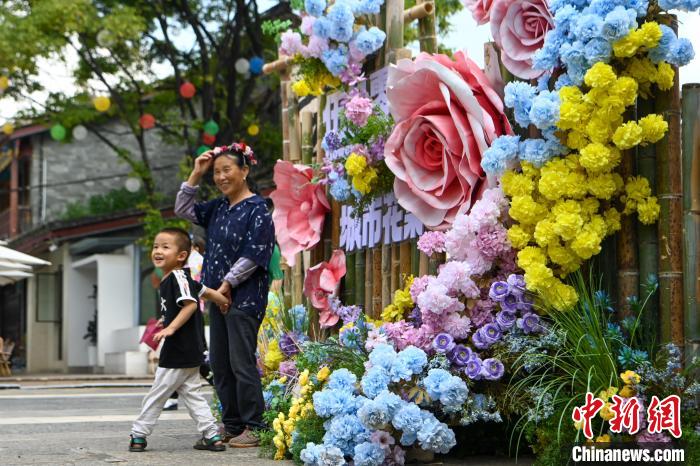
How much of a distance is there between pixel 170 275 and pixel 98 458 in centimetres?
113

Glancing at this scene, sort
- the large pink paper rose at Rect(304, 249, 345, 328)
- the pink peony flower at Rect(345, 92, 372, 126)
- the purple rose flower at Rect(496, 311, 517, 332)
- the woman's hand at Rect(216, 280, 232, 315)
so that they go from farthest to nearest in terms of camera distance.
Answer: the large pink paper rose at Rect(304, 249, 345, 328)
the pink peony flower at Rect(345, 92, 372, 126)
the woman's hand at Rect(216, 280, 232, 315)
the purple rose flower at Rect(496, 311, 517, 332)

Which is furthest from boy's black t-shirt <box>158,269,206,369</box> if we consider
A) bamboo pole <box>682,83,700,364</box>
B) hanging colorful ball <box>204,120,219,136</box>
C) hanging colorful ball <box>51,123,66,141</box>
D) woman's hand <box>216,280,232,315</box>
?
hanging colorful ball <box>51,123,66,141</box>

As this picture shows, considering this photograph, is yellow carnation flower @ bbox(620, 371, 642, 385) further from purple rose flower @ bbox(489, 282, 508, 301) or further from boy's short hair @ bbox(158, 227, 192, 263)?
boy's short hair @ bbox(158, 227, 192, 263)

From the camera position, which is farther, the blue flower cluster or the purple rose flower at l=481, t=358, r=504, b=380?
the purple rose flower at l=481, t=358, r=504, b=380

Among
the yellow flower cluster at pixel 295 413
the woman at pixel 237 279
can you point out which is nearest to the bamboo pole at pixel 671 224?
the yellow flower cluster at pixel 295 413

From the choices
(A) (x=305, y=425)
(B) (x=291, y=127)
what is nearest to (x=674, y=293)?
(A) (x=305, y=425)

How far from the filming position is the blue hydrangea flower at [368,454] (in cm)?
495

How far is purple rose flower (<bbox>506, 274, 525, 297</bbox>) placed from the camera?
5.20 metres

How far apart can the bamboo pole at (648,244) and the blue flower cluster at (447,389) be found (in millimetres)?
895

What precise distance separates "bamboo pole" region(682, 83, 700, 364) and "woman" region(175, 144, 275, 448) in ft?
8.12

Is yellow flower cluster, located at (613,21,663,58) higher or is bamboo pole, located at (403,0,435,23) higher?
bamboo pole, located at (403,0,435,23)

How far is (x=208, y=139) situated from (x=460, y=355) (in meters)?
16.7

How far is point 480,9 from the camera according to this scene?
5.96 meters

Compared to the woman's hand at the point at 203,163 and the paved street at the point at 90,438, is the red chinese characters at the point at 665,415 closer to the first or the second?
the paved street at the point at 90,438
